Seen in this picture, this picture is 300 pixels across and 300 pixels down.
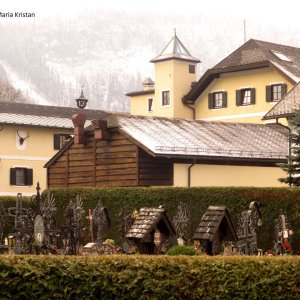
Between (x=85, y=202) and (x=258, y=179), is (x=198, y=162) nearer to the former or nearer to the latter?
(x=258, y=179)

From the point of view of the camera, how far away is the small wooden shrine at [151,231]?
2630 centimetres

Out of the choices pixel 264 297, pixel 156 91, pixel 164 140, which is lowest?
pixel 264 297

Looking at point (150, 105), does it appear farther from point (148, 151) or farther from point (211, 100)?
point (148, 151)

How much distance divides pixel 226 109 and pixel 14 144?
1401cm

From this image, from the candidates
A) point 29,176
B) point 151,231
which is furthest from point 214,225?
point 29,176

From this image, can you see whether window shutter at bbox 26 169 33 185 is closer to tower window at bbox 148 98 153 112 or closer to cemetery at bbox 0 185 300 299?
tower window at bbox 148 98 153 112

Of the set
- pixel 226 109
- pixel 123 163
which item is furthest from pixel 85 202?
pixel 226 109

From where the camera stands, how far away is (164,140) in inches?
1753

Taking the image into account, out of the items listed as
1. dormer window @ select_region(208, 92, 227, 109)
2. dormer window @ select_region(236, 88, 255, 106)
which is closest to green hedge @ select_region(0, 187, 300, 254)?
dormer window @ select_region(236, 88, 255, 106)

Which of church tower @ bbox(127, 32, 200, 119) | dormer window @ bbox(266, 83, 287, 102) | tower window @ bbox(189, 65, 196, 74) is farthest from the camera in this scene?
tower window @ bbox(189, 65, 196, 74)

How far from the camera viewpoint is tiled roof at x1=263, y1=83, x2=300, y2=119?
50781 millimetres

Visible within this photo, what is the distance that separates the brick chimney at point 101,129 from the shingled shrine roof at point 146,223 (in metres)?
18.2

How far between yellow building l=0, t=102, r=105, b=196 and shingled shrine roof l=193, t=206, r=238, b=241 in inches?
1583

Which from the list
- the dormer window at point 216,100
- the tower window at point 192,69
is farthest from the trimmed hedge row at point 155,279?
the tower window at point 192,69
